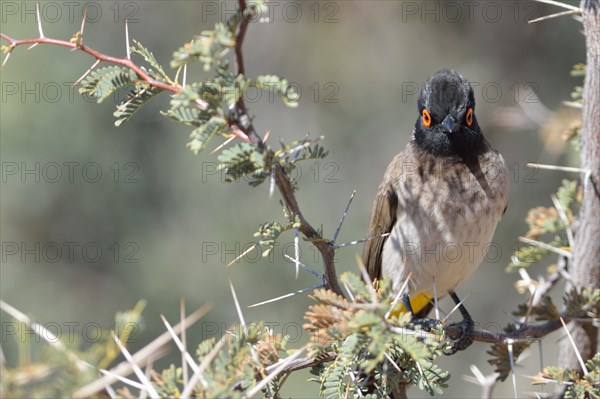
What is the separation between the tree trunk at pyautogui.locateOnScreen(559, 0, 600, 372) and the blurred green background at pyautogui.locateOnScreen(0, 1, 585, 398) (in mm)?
2020

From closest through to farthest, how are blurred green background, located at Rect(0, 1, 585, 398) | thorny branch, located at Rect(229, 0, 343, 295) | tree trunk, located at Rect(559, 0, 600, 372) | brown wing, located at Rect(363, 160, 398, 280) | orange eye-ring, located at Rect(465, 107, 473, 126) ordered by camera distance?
thorny branch, located at Rect(229, 0, 343, 295)
tree trunk, located at Rect(559, 0, 600, 372)
orange eye-ring, located at Rect(465, 107, 473, 126)
brown wing, located at Rect(363, 160, 398, 280)
blurred green background, located at Rect(0, 1, 585, 398)

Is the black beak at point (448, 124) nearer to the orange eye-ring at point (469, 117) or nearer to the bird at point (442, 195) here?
the bird at point (442, 195)

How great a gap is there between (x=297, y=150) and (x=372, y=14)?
5530 mm

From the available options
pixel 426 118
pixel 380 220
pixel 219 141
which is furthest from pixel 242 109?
pixel 219 141

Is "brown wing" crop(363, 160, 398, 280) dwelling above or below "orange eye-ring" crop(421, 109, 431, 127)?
below

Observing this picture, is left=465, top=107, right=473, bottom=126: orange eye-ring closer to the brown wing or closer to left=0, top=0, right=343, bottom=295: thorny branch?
the brown wing

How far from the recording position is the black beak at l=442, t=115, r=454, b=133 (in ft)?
11.4

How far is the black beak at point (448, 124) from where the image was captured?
3465mm

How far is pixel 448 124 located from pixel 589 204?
0.75 meters

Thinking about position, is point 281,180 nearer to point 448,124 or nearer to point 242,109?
point 242,109

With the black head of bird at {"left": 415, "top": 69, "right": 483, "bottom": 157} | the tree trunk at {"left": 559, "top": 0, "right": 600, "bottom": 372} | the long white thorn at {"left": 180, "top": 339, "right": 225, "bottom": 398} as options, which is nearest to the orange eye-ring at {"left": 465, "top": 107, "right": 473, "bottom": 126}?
the black head of bird at {"left": 415, "top": 69, "right": 483, "bottom": 157}

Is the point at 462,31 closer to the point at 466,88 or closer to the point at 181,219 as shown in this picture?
the point at 181,219

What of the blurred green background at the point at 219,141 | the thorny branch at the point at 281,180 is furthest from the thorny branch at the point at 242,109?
→ the blurred green background at the point at 219,141

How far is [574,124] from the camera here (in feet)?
11.8
